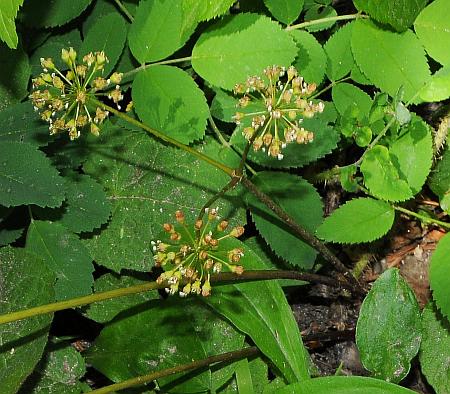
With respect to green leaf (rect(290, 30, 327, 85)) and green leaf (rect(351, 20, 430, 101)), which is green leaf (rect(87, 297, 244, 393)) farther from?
green leaf (rect(351, 20, 430, 101))

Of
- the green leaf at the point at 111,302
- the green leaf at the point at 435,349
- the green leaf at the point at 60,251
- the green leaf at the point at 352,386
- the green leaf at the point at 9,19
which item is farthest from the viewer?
the green leaf at the point at 111,302

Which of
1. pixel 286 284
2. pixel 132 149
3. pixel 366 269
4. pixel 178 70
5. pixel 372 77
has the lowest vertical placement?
pixel 366 269

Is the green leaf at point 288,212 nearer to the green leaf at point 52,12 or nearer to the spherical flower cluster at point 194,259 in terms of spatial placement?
the spherical flower cluster at point 194,259

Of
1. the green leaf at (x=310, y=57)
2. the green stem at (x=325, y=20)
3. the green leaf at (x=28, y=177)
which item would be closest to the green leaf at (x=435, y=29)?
the green stem at (x=325, y=20)

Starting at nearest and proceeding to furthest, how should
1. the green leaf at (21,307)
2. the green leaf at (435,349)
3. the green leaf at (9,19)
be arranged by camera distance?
1. the green leaf at (9,19)
2. the green leaf at (21,307)
3. the green leaf at (435,349)

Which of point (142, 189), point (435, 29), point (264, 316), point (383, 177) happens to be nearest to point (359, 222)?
point (383, 177)

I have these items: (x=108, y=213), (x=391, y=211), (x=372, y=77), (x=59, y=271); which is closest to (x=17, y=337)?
(x=59, y=271)

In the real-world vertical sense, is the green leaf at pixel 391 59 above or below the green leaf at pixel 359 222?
above

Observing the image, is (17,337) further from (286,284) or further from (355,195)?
(355,195)
